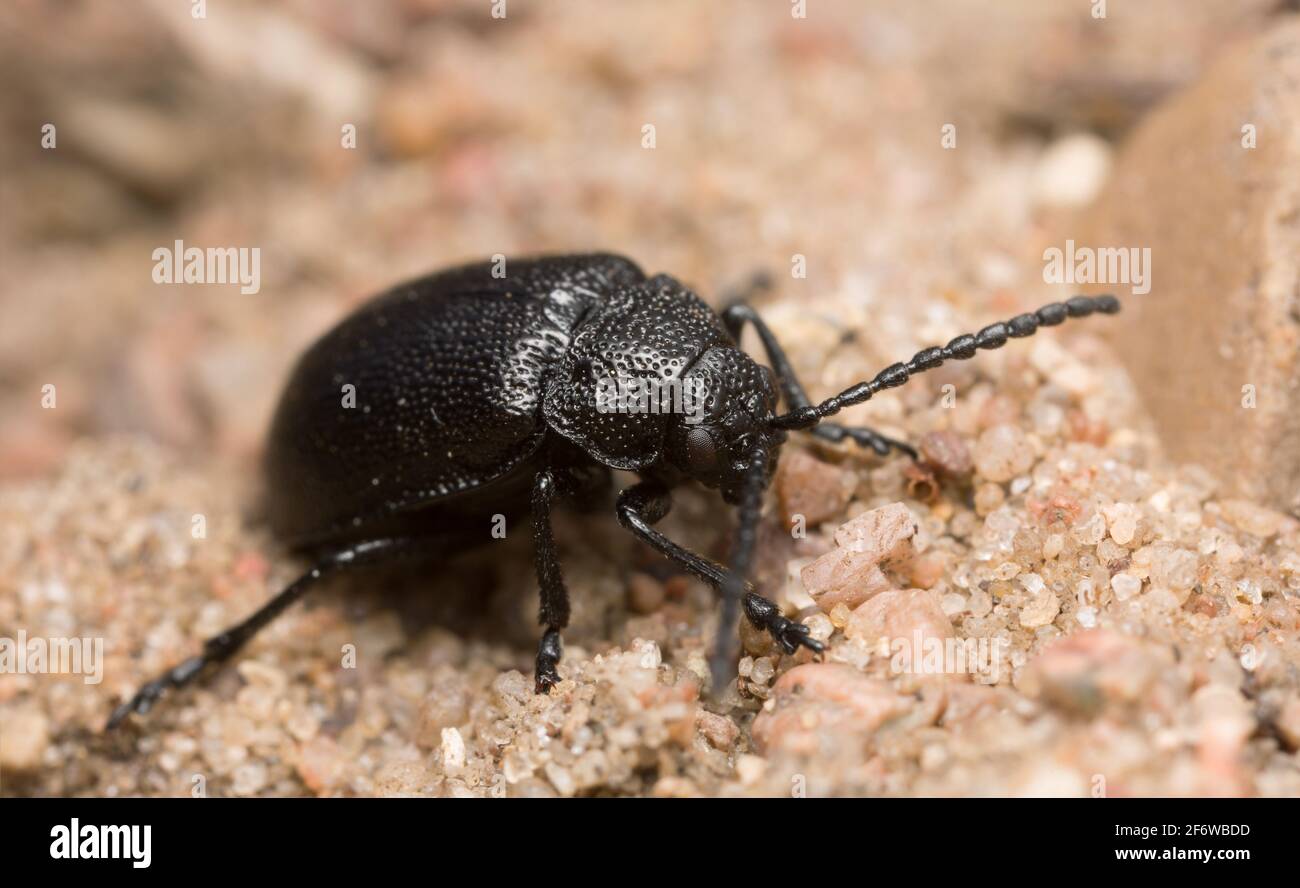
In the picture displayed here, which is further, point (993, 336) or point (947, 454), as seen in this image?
point (947, 454)

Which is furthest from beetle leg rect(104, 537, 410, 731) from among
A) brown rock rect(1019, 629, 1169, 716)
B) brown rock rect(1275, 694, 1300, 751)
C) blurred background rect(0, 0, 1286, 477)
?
brown rock rect(1275, 694, 1300, 751)

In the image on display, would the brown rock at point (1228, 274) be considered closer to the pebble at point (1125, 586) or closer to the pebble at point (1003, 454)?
the pebble at point (1003, 454)

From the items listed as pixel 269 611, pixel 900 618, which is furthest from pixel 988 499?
pixel 269 611

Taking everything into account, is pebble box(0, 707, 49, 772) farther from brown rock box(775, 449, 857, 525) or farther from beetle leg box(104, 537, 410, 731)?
brown rock box(775, 449, 857, 525)

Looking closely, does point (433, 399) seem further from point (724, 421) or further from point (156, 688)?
point (156, 688)

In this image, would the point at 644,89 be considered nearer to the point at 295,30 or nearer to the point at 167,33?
the point at 295,30

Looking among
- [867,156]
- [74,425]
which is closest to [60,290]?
[74,425]
